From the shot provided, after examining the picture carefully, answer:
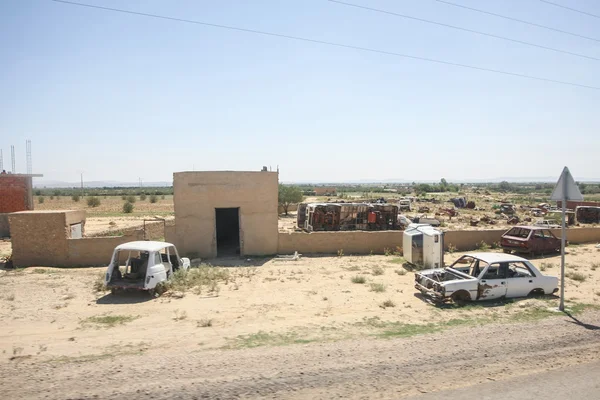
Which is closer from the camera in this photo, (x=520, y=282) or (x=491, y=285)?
(x=491, y=285)

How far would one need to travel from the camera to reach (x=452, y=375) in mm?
6043

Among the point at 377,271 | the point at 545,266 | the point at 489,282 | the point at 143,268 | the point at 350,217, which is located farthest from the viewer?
the point at 350,217

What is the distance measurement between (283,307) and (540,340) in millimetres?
5706

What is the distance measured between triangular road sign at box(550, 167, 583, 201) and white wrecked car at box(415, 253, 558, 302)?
210 centimetres

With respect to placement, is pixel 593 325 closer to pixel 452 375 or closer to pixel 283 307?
pixel 452 375

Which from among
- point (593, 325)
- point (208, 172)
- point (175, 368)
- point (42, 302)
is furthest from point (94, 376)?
point (208, 172)

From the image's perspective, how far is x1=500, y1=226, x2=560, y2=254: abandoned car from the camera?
59.0 feet

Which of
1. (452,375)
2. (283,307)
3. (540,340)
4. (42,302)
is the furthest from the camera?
(42,302)

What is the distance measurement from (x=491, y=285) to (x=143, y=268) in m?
10.0

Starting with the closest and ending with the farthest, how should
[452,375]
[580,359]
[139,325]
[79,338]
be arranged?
[452,375], [580,359], [79,338], [139,325]

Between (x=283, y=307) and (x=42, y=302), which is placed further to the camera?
(x=42, y=302)

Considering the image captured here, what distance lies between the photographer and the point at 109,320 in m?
9.25

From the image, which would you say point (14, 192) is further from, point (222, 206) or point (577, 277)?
point (577, 277)

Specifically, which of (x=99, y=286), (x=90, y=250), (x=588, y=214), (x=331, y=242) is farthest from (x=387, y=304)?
(x=588, y=214)
